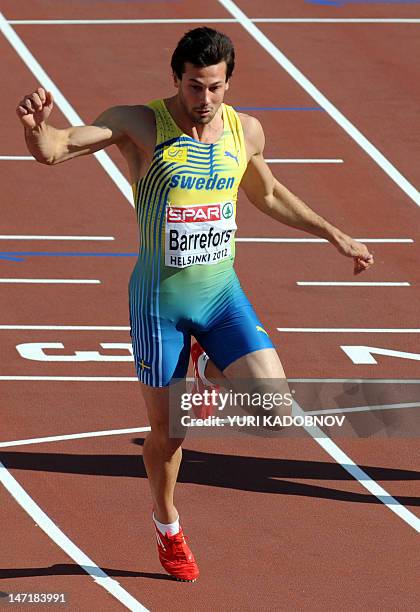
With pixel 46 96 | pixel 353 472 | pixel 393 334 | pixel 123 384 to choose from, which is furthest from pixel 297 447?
pixel 46 96

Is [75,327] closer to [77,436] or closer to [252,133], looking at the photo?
[77,436]

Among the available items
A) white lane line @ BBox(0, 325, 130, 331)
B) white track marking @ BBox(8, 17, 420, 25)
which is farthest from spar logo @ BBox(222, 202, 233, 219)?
white track marking @ BBox(8, 17, 420, 25)

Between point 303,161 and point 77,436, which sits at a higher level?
point 77,436

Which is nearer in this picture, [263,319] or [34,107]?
[34,107]

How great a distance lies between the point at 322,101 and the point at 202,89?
438 inches

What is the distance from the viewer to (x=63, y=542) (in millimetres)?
8859

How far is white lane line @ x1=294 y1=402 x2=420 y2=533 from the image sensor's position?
30.6 ft

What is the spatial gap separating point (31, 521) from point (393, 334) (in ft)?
14.1

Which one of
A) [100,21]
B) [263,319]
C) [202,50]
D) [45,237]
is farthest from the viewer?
[100,21]

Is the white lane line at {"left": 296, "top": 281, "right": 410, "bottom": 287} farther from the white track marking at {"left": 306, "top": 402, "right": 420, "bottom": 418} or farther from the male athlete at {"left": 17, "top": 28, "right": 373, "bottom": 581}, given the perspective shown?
the male athlete at {"left": 17, "top": 28, "right": 373, "bottom": 581}

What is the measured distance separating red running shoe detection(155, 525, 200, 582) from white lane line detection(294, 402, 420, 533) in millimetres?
1516

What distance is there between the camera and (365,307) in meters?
13.0

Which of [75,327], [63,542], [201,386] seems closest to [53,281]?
[75,327]

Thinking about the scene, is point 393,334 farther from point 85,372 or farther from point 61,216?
point 61,216
